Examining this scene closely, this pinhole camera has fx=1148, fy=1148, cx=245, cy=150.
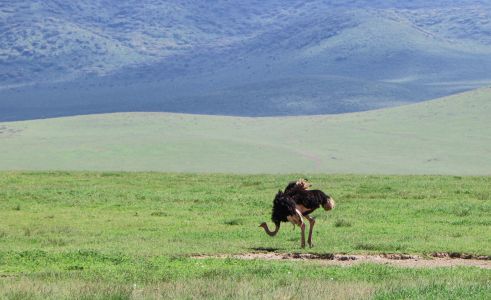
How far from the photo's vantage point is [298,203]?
65.2 ft

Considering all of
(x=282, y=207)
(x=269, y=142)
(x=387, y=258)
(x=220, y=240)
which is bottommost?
(x=387, y=258)

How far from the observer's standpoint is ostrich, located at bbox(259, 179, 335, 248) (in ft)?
64.3

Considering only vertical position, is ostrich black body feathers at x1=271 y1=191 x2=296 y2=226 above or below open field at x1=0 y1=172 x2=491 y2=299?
above

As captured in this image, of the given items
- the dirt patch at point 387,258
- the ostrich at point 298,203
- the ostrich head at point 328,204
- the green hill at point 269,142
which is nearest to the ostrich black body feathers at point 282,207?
the ostrich at point 298,203

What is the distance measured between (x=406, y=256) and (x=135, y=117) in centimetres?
14133

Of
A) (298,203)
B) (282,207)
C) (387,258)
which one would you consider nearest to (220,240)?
(282,207)

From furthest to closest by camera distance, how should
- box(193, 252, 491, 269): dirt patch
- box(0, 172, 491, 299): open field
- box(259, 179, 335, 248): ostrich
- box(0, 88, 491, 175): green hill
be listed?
box(0, 88, 491, 175): green hill
box(259, 179, 335, 248): ostrich
box(193, 252, 491, 269): dirt patch
box(0, 172, 491, 299): open field

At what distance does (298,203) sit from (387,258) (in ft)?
6.56

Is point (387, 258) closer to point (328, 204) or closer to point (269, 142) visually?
point (328, 204)

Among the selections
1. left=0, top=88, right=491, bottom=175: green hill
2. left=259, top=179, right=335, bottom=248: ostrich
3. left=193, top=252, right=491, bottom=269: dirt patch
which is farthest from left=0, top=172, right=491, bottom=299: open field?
left=0, top=88, right=491, bottom=175: green hill

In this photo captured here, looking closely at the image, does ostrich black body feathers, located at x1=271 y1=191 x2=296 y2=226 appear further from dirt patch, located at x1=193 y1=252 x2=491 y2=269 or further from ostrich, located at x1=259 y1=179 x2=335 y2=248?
dirt patch, located at x1=193 y1=252 x2=491 y2=269

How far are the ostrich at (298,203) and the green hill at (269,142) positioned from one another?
79708mm

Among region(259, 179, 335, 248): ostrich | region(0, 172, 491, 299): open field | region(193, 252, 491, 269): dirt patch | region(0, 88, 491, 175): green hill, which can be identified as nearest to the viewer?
region(0, 172, 491, 299): open field

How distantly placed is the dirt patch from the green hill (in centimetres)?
8065
